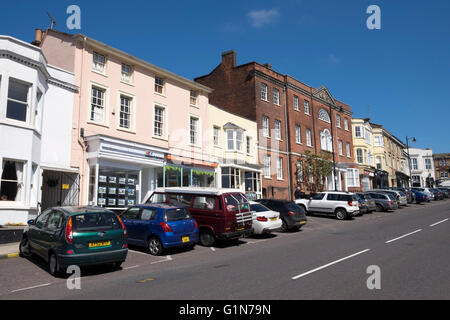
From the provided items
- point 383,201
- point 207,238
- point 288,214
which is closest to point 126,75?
point 207,238

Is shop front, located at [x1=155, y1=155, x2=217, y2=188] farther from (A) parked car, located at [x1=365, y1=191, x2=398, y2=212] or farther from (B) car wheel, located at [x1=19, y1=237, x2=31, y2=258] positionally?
(A) parked car, located at [x1=365, y1=191, x2=398, y2=212]

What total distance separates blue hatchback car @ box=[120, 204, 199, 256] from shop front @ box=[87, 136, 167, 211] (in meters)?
5.41

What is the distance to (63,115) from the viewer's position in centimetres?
1620

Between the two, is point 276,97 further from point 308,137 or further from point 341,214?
point 341,214

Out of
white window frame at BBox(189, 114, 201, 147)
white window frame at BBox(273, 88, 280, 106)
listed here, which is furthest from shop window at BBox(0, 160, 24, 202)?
white window frame at BBox(273, 88, 280, 106)

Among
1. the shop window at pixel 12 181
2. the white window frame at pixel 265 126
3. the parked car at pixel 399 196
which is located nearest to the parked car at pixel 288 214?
the shop window at pixel 12 181

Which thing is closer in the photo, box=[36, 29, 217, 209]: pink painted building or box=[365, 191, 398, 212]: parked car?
box=[36, 29, 217, 209]: pink painted building

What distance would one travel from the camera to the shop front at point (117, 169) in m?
16.5

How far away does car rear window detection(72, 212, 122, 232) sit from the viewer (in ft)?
27.2

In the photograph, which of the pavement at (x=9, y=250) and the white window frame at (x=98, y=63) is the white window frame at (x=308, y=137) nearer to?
the white window frame at (x=98, y=63)

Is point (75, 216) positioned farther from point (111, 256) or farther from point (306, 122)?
point (306, 122)

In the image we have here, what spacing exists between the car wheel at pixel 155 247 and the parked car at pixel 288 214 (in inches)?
283

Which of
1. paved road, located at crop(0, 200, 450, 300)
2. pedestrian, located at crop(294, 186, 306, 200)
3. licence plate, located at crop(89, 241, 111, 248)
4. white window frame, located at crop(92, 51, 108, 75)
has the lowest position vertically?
paved road, located at crop(0, 200, 450, 300)
